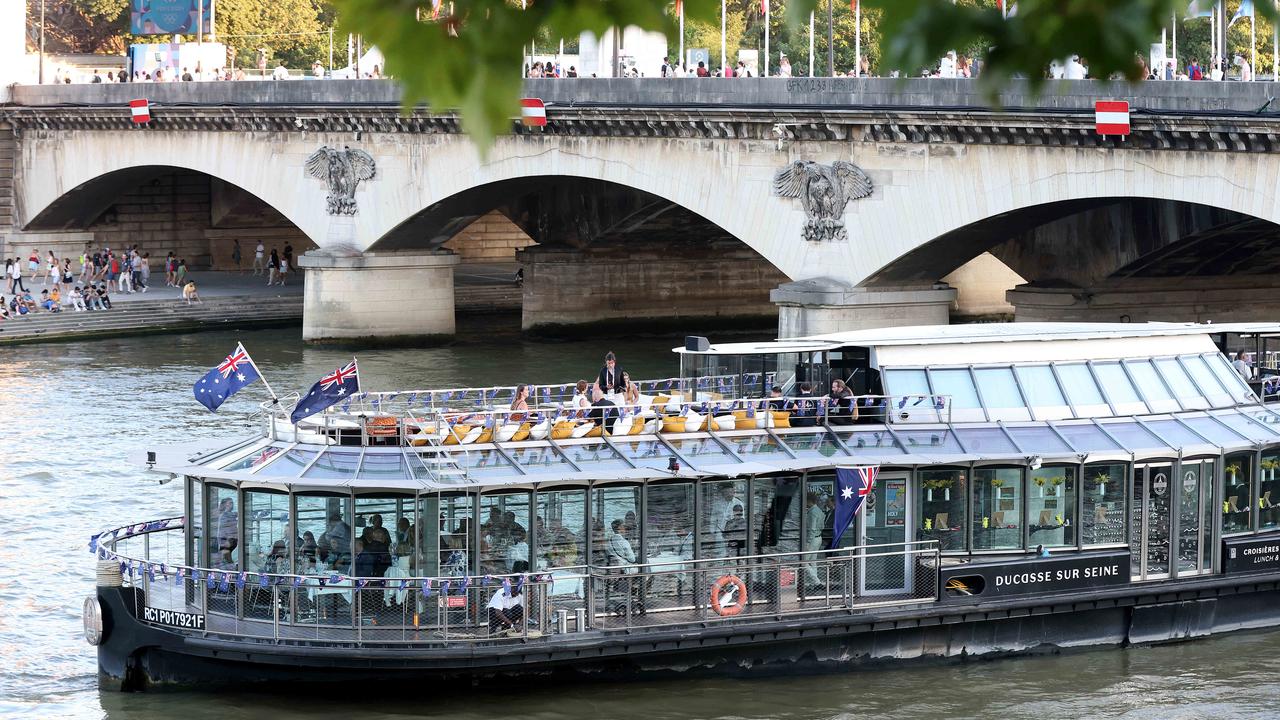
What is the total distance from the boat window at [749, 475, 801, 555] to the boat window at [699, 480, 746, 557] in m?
0.16

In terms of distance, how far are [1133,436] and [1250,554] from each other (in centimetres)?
198

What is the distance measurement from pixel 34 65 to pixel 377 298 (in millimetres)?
28955

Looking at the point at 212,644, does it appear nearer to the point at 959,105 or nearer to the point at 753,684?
the point at 753,684

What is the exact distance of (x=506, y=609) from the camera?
2059cm

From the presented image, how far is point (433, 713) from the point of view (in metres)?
20.6

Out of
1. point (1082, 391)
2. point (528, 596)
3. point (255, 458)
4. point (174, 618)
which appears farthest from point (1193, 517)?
point (174, 618)

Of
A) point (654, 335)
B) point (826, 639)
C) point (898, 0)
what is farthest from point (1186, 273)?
point (898, 0)

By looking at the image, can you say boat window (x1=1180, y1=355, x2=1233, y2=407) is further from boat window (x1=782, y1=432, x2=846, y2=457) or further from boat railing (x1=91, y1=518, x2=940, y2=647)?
boat window (x1=782, y1=432, x2=846, y2=457)

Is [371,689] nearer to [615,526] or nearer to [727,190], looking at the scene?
[615,526]

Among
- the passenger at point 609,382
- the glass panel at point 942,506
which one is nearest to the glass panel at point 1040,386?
the glass panel at point 942,506

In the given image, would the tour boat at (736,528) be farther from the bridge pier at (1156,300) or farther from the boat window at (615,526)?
the bridge pier at (1156,300)

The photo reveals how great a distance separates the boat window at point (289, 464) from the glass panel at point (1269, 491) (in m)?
10.9

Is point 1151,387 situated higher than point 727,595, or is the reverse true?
point 1151,387

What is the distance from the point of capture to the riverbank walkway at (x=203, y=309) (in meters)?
55.8
